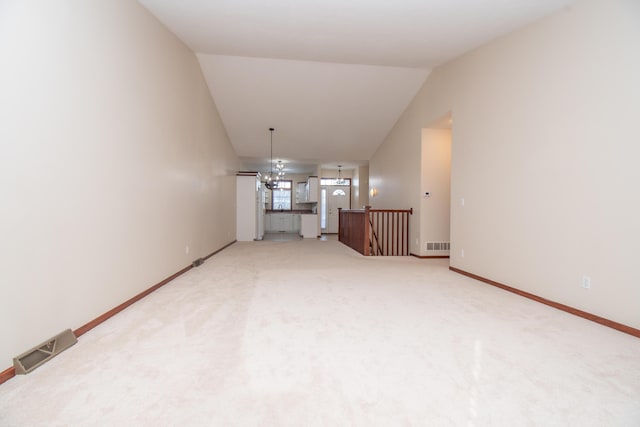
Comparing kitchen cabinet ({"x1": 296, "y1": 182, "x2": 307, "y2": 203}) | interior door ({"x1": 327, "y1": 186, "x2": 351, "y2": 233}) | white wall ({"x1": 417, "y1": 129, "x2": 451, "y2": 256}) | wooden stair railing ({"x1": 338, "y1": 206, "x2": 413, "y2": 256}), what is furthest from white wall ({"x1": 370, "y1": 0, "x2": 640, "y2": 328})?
kitchen cabinet ({"x1": 296, "y1": 182, "x2": 307, "y2": 203})

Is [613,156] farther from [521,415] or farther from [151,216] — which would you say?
[151,216]

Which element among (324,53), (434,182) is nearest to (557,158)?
(434,182)

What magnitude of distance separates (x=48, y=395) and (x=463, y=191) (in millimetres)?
5291

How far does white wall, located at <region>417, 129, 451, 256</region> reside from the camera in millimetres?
6309

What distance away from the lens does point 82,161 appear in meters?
2.47

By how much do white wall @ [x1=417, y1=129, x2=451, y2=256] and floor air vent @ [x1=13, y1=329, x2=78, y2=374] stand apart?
5795 millimetres

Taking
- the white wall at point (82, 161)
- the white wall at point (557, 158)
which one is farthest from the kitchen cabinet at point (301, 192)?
the white wall at point (82, 161)

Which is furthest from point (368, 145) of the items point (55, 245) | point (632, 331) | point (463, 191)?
point (55, 245)

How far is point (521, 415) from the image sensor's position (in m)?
1.52

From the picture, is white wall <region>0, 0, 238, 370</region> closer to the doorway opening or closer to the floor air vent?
the floor air vent

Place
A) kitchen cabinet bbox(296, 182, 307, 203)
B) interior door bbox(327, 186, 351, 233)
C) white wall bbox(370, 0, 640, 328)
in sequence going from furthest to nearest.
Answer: kitchen cabinet bbox(296, 182, 307, 203), interior door bbox(327, 186, 351, 233), white wall bbox(370, 0, 640, 328)

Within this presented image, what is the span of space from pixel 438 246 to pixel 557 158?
3.40 meters

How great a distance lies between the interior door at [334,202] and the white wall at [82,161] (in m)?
9.11

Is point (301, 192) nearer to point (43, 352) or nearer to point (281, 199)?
point (281, 199)
